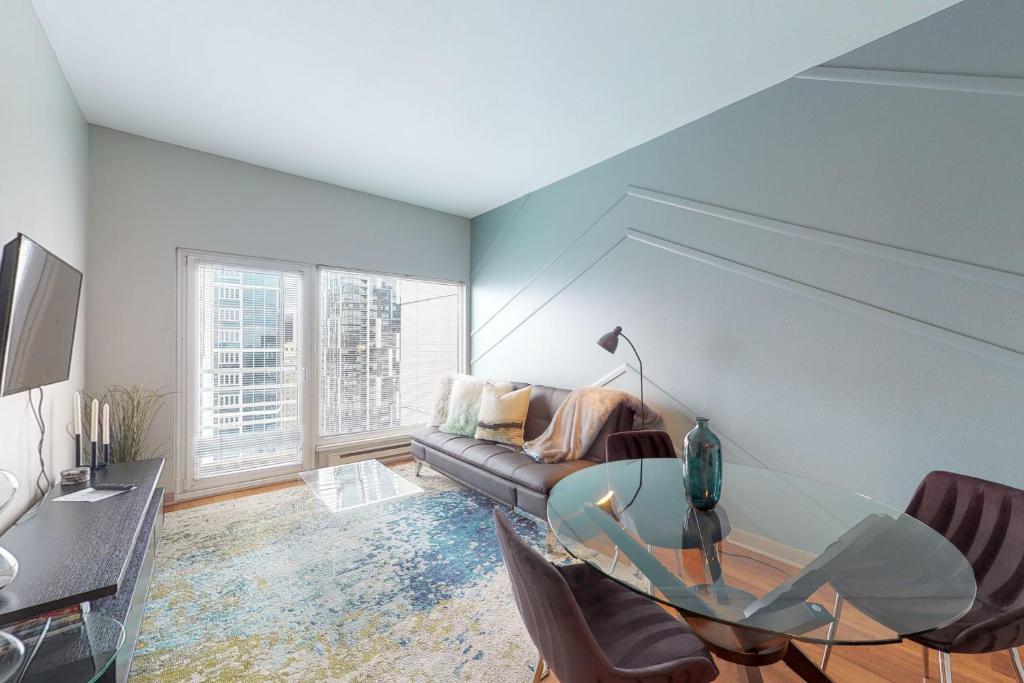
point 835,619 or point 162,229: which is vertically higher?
point 162,229

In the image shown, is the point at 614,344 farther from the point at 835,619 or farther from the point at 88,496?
the point at 88,496

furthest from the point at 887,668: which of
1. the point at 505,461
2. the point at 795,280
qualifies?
the point at 505,461

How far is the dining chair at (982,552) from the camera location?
1053 millimetres

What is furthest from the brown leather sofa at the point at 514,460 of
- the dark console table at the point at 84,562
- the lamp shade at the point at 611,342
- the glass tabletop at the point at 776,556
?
the dark console table at the point at 84,562

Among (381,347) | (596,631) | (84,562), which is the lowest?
(596,631)

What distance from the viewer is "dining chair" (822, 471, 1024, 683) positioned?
105 cm

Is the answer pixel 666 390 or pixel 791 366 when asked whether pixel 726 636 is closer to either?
pixel 791 366

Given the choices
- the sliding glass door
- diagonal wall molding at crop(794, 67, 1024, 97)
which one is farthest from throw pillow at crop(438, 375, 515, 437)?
diagonal wall molding at crop(794, 67, 1024, 97)

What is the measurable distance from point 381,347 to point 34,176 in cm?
278

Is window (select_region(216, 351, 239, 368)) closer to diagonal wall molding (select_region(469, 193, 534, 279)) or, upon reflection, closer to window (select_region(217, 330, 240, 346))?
window (select_region(217, 330, 240, 346))

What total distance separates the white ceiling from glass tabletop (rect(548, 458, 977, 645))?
2.16m

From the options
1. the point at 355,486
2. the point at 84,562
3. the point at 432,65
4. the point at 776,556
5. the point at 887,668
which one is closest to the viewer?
the point at 776,556

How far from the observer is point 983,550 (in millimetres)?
1388

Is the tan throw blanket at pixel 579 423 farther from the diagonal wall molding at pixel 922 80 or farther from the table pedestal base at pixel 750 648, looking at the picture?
the diagonal wall molding at pixel 922 80
